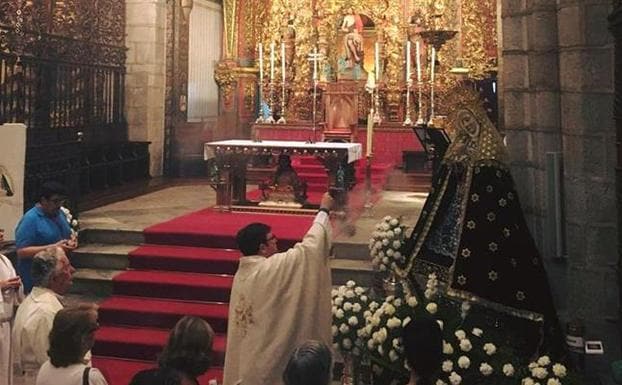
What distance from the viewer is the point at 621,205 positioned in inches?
162

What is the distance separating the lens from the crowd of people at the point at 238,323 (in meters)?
2.83

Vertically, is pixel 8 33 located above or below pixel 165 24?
below

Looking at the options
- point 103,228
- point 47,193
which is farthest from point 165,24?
point 47,193

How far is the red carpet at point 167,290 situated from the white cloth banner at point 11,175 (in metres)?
1.23

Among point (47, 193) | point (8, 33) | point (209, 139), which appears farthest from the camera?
point (209, 139)

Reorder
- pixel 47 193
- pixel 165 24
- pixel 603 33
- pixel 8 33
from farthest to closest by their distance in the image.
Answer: pixel 165 24, pixel 8 33, pixel 47 193, pixel 603 33

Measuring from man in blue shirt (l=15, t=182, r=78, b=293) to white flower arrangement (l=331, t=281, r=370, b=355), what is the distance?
87.9 inches

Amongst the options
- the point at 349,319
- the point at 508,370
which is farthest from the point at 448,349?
the point at 349,319

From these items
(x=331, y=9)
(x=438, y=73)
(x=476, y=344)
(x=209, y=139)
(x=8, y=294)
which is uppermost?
(x=331, y=9)

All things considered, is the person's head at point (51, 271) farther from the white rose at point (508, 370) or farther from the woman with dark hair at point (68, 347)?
the white rose at point (508, 370)

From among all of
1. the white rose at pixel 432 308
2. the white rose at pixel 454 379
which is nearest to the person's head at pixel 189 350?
the white rose at pixel 454 379

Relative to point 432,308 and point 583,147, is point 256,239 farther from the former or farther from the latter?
point 583,147

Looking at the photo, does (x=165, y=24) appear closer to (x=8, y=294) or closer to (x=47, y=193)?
(x=47, y=193)

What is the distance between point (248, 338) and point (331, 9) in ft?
44.5
